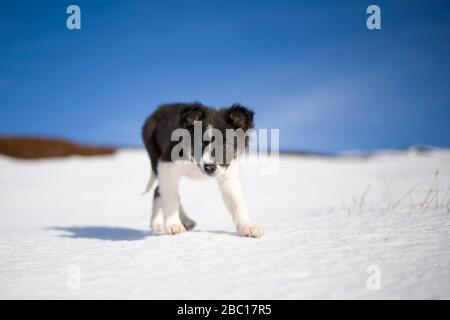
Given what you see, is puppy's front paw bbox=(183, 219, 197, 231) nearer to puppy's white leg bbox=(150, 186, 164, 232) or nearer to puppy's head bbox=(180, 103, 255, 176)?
puppy's white leg bbox=(150, 186, 164, 232)

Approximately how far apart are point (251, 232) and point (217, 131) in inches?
54.4

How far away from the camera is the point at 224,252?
13.8 feet

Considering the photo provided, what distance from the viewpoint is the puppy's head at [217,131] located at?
524cm

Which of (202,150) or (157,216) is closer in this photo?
(202,150)

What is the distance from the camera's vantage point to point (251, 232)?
519 centimetres

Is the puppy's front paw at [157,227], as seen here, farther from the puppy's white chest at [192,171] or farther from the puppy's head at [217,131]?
the puppy's head at [217,131]

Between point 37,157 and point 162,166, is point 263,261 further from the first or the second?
point 37,157

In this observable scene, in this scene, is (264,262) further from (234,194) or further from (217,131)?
(217,131)

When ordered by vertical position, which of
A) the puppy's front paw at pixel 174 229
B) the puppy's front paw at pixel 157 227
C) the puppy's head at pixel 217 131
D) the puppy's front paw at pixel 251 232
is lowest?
the puppy's front paw at pixel 157 227

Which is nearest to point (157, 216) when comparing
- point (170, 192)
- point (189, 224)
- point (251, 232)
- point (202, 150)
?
point (189, 224)

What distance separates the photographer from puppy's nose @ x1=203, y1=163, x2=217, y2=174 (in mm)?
4992

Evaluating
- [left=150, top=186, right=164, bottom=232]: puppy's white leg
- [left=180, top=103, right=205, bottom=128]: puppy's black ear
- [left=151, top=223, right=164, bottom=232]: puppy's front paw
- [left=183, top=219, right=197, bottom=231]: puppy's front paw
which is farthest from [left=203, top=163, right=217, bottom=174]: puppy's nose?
[left=151, top=223, right=164, bottom=232]: puppy's front paw

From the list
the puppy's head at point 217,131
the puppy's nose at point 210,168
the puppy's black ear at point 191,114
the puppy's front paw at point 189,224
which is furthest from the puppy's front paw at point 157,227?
the puppy's nose at point 210,168
